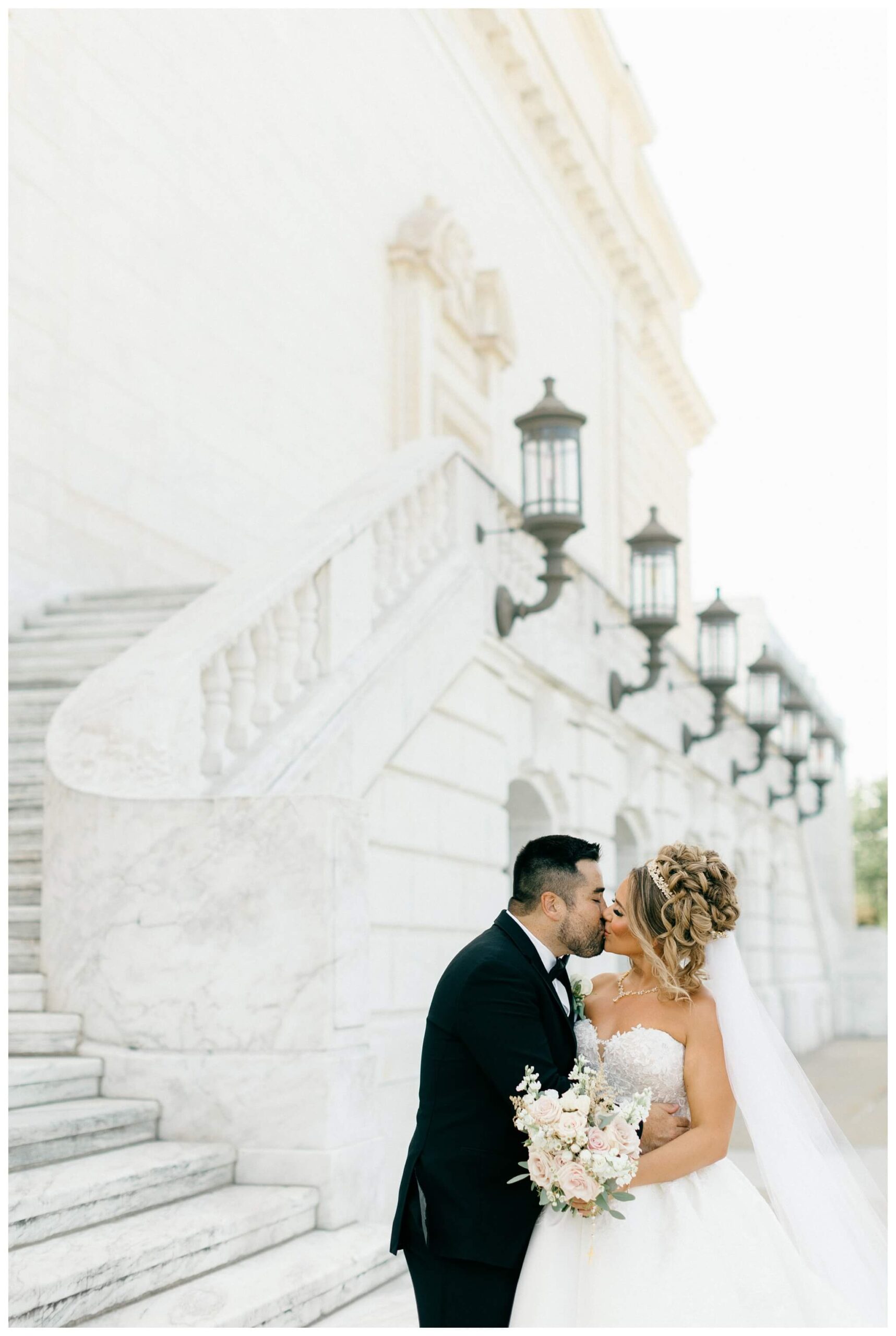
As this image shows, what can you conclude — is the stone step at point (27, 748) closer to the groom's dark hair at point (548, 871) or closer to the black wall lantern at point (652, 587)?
the groom's dark hair at point (548, 871)

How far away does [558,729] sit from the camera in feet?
39.3

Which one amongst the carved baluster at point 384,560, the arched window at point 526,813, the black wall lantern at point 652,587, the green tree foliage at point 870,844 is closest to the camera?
the carved baluster at point 384,560

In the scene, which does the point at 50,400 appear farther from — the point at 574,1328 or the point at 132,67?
the point at 574,1328

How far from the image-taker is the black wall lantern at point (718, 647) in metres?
16.6

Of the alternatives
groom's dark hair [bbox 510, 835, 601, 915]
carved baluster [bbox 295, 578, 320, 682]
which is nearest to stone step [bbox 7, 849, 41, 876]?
carved baluster [bbox 295, 578, 320, 682]

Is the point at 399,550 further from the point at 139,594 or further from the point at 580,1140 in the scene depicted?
the point at 580,1140

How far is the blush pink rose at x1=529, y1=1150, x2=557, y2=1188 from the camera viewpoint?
3438 millimetres

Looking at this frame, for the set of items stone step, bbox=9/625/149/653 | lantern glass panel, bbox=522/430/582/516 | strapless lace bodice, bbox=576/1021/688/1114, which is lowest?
strapless lace bodice, bbox=576/1021/688/1114

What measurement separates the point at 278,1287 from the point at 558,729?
7450 mm

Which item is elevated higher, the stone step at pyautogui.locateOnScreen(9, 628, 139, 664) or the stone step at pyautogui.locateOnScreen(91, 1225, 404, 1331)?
the stone step at pyautogui.locateOnScreen(9, 628, 139, 664)

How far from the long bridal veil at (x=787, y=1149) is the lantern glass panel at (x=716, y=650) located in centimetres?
1276

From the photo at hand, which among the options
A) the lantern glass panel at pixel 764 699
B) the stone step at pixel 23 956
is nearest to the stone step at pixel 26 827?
the stone step at pixel 23 956

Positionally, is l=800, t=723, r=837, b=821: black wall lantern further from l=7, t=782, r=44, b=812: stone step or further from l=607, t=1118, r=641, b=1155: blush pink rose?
l=607, t=1118, r=641, b=1155: blush pink rose

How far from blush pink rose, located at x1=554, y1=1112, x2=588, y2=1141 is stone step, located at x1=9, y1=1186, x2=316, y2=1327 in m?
1.93
